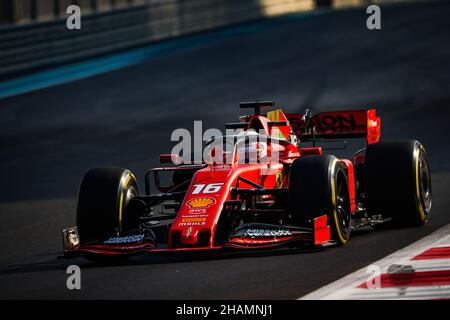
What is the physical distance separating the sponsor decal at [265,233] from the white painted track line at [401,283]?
1.04m

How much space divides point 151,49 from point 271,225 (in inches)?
866

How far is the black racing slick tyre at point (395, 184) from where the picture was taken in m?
12.4

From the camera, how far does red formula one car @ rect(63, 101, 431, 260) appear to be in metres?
10.6

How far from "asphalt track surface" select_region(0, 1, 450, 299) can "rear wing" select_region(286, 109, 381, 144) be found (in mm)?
1329

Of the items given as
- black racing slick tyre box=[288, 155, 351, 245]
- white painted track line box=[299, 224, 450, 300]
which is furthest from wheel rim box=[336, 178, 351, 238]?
white painted track line box=[299, 224, 450, 300]

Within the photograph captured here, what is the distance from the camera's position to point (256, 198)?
38.8 feet

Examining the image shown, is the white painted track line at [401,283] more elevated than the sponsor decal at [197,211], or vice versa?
the sponsor decal at [197,211]

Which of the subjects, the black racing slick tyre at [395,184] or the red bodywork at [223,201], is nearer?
the red bodywork at [223,201]

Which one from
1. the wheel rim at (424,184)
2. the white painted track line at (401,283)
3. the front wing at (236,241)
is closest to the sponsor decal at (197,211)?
the front wing at (236,241)

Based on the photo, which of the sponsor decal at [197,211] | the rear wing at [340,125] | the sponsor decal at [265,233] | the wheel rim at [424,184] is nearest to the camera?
the sponsor decal at [265,233]

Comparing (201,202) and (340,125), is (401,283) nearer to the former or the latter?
(201,202)

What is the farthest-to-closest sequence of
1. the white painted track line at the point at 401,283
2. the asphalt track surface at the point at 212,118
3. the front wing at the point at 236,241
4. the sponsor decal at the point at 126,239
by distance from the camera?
the sponsor decal at the point at 126,239
the front wing at the point at 236,241
the asphalt track surface at the point at 212,118
the white painted track line at the point at 401,283

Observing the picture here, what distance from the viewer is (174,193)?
1155 cm

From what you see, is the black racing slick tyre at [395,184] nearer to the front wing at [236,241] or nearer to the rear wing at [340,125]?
the rear wing at [340,125]
